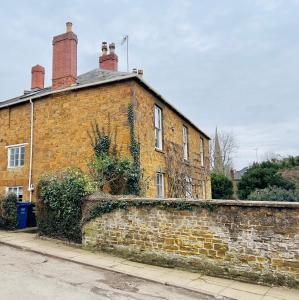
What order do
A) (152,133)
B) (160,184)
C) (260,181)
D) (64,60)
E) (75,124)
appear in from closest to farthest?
(75,124), (152,133), (160,184), (64,60), (260,181)

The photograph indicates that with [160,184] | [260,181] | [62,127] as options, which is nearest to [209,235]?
[160,184]

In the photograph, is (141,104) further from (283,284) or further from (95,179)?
(283,284)

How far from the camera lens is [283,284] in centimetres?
700

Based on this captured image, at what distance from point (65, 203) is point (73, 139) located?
14.8 ft

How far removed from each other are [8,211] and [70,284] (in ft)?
25.5

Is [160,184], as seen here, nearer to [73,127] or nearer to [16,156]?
[73,127]

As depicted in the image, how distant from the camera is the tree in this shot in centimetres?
5216

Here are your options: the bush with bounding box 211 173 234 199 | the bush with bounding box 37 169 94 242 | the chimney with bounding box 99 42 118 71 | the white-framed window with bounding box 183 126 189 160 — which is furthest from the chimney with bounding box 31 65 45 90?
the bush with bounding box 211 173 234 199

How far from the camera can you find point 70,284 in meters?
6.71

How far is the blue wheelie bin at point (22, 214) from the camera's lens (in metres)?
13.6

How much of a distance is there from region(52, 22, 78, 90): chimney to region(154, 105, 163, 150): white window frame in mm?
4340

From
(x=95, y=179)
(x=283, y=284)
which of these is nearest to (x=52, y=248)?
(x=95, y=179)

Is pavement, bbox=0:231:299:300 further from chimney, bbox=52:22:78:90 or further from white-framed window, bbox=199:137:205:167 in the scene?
white-framed window, bbox=199:137:205:167

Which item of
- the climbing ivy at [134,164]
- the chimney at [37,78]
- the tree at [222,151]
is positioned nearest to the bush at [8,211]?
the climbing ivy at [134,164]
